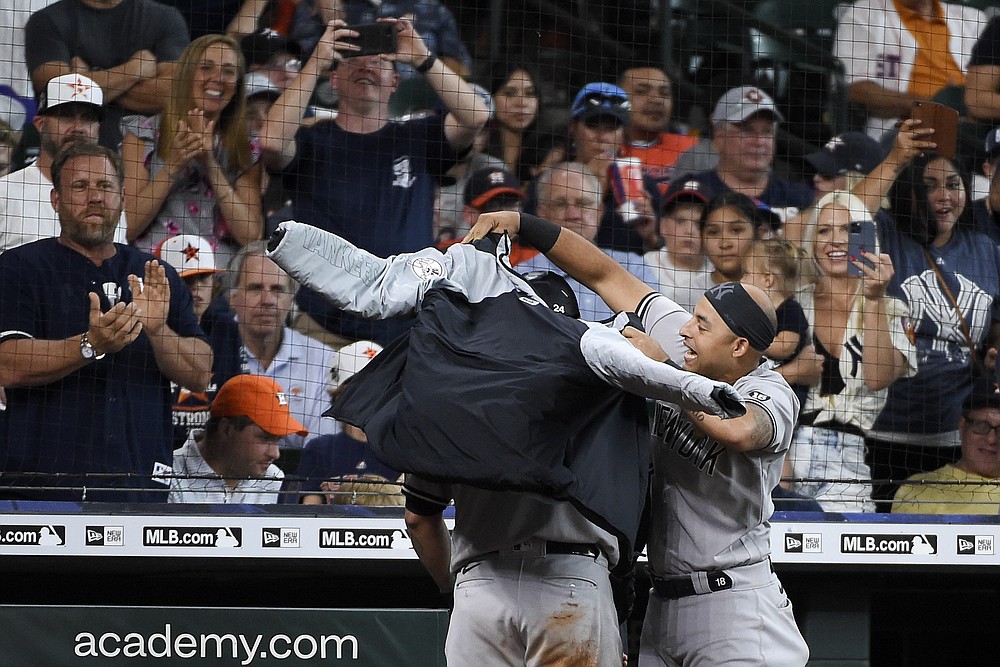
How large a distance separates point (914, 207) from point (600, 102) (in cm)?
136

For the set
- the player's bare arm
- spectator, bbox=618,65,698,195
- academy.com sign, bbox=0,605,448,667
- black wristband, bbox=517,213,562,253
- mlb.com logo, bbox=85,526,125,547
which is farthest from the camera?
spectator, bbox=618,65,698,195

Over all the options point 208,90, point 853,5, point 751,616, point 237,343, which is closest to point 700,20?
point 853,5

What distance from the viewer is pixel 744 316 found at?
2430mm

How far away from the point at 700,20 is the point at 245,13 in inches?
77.6

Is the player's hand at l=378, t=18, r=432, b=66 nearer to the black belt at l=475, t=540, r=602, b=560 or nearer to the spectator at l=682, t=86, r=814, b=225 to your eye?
the spectator at l=682, t=86, r=814, b=225

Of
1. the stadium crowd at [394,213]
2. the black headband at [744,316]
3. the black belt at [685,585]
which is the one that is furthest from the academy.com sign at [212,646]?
the black headband at [744,316]

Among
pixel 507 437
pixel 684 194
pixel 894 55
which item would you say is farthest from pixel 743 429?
pixel 894 55

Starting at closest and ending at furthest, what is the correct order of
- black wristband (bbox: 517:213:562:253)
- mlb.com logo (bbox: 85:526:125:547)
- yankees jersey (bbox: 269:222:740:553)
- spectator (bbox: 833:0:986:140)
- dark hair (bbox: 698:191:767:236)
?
yankees jersey (bbox: 269:222:740:553) → black wristband (bbox: 517:213:562:253) → mlb.com logo (bbox: 85:526:125:547) → dark hair (bbox: 698:191:767:236) → spectator (bbox: 833:0:986:140)

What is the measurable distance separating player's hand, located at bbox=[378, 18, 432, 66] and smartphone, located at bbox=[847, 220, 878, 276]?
6.05ft

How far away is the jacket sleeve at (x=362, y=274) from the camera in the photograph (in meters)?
2.34

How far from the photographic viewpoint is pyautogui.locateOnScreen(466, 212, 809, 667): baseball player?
7.99ft

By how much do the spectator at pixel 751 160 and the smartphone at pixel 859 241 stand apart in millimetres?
227

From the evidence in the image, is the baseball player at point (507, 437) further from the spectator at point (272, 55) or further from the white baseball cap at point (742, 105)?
the white baseball cap at point (742, 105)

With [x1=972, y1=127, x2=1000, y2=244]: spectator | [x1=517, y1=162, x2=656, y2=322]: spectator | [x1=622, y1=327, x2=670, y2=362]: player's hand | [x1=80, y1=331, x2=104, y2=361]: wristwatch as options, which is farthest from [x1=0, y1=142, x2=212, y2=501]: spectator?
[x1=972, y1=127, x2=1000, y2=244]: spectator
